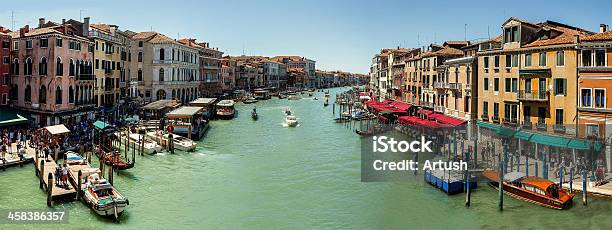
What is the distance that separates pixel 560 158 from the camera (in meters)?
23.4

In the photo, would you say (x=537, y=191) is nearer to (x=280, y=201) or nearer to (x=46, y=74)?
(x=280, y=201)

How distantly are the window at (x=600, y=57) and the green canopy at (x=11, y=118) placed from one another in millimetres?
33219

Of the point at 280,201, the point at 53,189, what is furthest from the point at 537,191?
the point at 53,189

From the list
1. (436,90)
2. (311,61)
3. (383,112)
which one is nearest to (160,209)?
(436,90)

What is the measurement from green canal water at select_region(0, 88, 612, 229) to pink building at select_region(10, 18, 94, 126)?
9920mm

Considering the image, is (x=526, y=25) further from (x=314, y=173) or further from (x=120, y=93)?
(x=120, y=93)

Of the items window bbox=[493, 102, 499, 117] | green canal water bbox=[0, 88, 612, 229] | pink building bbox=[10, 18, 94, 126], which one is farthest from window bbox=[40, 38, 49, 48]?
window bbox=[493, 102, 499, 117]

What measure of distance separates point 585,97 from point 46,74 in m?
33.6

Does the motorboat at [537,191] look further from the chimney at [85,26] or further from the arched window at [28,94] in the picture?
the chimney at [85,26]

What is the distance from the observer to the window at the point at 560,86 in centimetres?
2461

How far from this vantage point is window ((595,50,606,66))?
22.4m

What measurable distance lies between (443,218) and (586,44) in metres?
12.2

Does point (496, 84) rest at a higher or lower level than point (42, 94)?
higher

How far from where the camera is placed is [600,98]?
22.8 m
